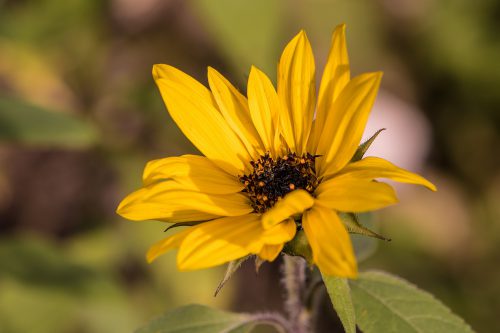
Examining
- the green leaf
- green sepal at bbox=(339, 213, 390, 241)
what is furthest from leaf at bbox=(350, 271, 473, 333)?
green sepal at bbox=(339, 213, 390, 241)

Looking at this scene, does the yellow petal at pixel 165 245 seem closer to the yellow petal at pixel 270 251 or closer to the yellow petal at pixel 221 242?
the yellow petal at pixel 221 242

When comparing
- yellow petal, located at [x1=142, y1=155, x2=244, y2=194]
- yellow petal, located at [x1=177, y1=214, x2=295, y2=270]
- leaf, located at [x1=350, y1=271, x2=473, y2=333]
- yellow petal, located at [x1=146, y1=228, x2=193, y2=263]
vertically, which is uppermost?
yellow petal, located at [x1=142, y1=155, x2=244, y2=194]

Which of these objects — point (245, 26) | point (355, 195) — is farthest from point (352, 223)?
point (245, 26)

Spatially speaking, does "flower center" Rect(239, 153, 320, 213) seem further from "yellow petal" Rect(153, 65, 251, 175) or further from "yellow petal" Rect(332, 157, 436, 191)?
"yellow petal" Rect(332, 157, 436, 191)

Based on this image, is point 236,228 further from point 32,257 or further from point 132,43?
point 132,43

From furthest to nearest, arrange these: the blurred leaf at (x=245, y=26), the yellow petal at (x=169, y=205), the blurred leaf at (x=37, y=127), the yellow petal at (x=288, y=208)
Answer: the blurred leaf at (x=245, y=26) → the blurred leaf at (x=37, y=127) → the yellow petal at (x=169, y=205) → the yellow petal at (x=288, y=208)

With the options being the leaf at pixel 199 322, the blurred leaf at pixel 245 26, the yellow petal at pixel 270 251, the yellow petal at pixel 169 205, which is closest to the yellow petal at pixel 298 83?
the yellow petal at pixel 169 205

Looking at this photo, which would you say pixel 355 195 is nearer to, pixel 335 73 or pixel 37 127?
pixel 335 73
